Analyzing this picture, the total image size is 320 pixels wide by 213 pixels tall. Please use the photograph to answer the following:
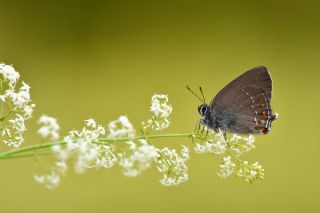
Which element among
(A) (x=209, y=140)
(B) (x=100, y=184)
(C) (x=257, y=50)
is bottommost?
(A) (x=209, y=140)

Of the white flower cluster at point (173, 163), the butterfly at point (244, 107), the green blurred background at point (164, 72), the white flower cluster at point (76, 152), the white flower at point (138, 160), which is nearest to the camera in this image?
the white flower cluster at point (76, 152)

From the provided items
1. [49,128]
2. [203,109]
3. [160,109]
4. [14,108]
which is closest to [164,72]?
[203,109]

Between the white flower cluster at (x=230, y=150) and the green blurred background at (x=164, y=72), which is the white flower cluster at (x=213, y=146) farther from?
the green blurred background at (x=164, y=72)

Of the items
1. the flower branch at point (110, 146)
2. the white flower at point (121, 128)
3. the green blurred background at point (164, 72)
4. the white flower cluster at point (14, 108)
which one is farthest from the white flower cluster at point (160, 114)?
the green blurred background at point (164, 72)

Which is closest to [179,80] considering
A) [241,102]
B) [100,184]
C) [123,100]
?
[123,100]

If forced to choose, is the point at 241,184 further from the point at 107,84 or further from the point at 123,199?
the point at 107,84

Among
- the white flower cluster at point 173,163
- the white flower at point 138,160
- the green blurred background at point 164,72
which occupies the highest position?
the green blurred background at point 164,72

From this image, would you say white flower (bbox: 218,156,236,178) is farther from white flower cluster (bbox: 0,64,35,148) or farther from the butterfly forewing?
white flower cluster (bbox: 0,64,35,148)
